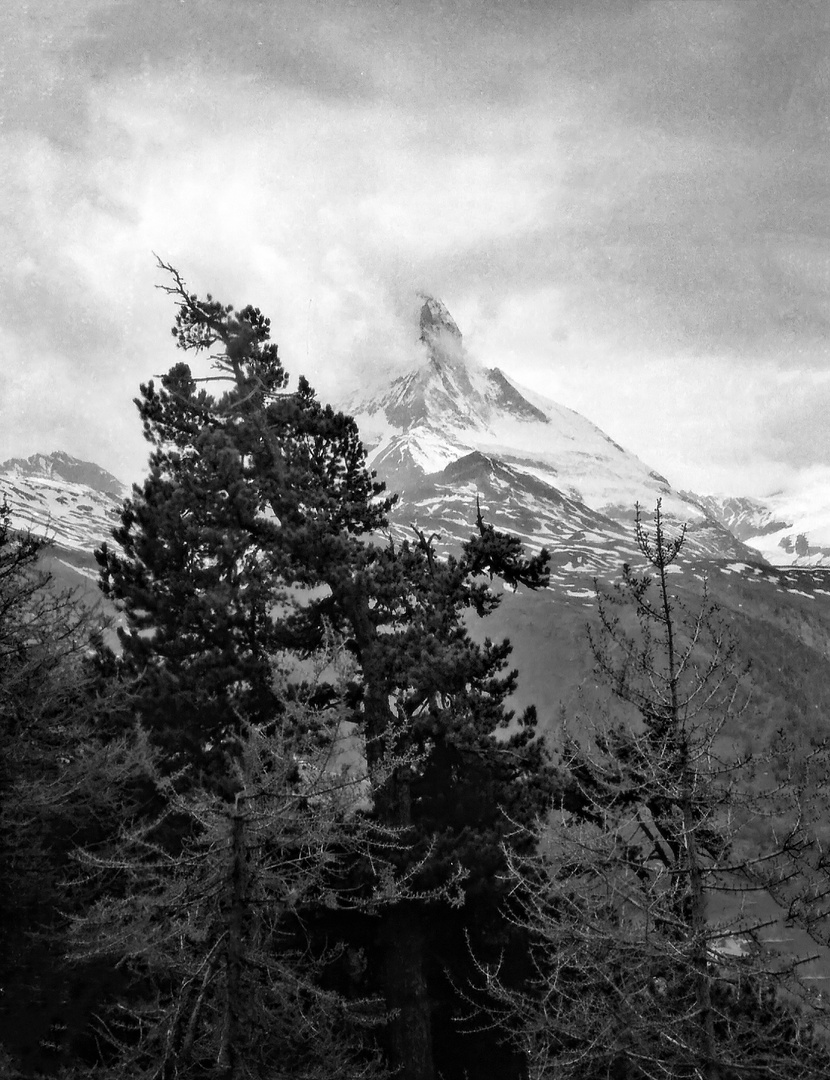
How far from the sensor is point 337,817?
9031 millimetres

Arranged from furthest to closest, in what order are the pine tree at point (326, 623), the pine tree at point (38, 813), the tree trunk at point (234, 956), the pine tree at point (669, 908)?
1. the pine tree at point (326, 623)
2. the pine tree at point (38, 813)
3. the pine tree at point (669, 908)
4. the tree trunk at point (234, 956)

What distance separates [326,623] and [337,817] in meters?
6.14

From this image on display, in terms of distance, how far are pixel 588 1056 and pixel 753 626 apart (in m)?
80.0

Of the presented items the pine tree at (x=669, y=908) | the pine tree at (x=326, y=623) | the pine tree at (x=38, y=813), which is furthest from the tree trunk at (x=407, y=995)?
the pine tree at (x=38, y=813)

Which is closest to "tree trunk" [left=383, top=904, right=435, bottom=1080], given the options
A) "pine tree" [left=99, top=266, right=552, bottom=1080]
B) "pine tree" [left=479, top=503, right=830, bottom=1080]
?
"pine tree" [left=99, top=266, right=552, bottom=1080]

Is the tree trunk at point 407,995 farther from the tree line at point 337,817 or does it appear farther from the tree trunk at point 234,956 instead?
the tree trunk at point 234,956

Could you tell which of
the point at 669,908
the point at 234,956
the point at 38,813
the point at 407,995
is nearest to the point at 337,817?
the point at 234,956

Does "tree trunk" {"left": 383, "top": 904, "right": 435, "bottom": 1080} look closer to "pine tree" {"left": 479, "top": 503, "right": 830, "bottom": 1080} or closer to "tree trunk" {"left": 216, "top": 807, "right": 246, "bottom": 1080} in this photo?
"pine tree" {"left": 479, "top": 503, "right": 830, "bottom": 1080}

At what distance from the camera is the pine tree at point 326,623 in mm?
13500

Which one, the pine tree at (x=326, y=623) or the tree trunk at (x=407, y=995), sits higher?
the pine tree at (x=326, y=623)

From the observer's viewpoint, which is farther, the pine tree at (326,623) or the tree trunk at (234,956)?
the pine tree at (326,623)

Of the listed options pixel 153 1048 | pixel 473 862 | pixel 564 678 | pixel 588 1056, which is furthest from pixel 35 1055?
pixel 564 678

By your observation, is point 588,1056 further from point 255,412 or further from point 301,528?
point 255,412

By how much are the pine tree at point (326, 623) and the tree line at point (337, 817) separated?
0.07 metres
